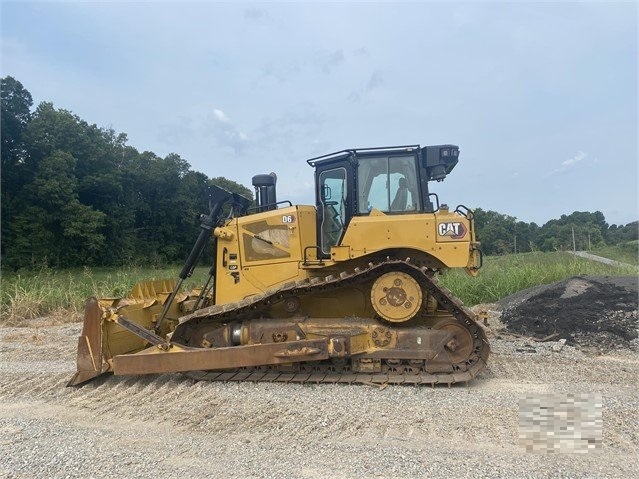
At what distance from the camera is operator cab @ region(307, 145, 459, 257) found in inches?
245

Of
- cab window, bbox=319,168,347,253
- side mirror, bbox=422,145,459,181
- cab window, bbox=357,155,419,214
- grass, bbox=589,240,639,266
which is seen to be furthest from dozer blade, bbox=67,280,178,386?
grass, bbox=589,240,639,266

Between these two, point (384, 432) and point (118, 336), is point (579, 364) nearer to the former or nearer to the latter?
point (384, 432)

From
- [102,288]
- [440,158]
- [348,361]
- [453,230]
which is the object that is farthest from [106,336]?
[102,288]

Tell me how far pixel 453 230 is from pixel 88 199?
44.0 meters

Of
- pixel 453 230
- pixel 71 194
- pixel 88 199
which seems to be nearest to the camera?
pixel 453 230

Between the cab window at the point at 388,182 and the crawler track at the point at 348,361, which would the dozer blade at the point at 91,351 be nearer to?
the crawler track at the point at 348,361

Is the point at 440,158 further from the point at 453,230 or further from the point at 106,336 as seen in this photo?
the point at 106,336

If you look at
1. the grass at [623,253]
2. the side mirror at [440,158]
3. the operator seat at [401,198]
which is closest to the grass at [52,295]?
the operator seat at [401,198]

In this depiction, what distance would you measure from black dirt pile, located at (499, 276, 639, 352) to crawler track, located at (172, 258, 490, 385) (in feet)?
10.2

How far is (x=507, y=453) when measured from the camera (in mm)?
3795

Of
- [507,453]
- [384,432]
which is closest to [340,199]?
[384,432]

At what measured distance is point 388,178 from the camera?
6297 mm

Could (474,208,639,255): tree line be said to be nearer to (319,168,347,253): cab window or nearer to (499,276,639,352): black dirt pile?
(499,276,639,352): black dirt pile

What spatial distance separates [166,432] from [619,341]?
277 inches
